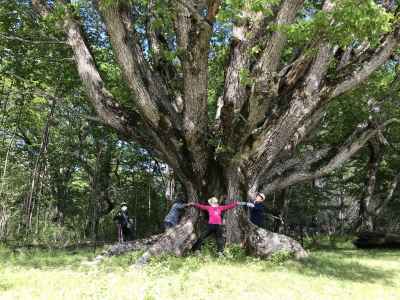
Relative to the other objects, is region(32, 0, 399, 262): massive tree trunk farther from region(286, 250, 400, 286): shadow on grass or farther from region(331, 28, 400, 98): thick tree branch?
region(286, 250, 400, 286): shadow on grass

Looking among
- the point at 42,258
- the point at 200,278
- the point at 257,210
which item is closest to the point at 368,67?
the point at 257,210

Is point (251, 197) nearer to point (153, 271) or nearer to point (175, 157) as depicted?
point (175, 157)

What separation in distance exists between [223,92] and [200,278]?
4566 millimetres

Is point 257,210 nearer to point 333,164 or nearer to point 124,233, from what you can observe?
point 333,164

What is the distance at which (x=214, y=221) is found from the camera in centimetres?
973

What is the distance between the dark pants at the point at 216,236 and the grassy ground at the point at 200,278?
0.61m

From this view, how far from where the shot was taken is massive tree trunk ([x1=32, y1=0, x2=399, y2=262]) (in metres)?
8.69

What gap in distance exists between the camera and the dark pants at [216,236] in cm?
1009

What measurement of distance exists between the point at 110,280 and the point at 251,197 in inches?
190

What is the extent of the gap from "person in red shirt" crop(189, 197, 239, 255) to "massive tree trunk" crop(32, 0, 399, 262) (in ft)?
0.80

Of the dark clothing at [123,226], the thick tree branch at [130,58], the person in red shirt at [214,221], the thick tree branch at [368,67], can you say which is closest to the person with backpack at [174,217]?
the person in red shirt at [214,221]

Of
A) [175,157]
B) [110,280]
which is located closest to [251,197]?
[175,157]

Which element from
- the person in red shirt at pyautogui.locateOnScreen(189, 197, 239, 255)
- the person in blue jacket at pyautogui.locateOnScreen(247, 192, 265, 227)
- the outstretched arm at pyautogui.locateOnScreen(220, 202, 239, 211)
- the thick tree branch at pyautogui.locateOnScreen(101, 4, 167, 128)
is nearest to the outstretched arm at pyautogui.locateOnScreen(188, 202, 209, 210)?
the person in red shirt at pyautogui.locateOnScreen(189, 197, 239, 255)

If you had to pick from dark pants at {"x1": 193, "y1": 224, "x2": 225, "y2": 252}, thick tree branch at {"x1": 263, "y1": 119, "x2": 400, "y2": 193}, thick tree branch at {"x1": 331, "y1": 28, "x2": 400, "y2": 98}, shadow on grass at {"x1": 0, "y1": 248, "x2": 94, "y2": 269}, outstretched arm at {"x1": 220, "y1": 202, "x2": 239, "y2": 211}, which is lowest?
shadow on grass at {"x1": 0, "y1": 248, "x2": 94, "y2": 269}
